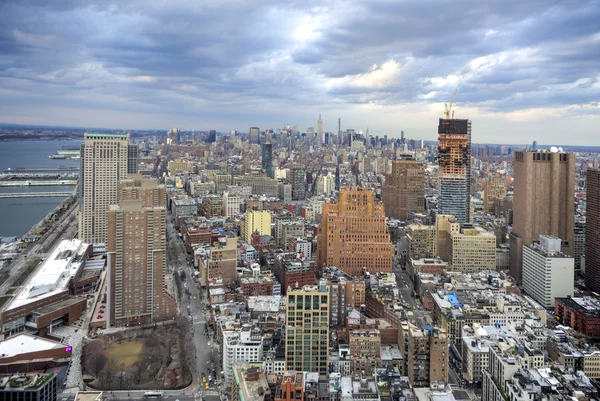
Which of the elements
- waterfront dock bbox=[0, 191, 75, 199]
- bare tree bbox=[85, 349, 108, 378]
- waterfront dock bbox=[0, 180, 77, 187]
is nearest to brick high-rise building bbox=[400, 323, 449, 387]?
bare tree bbox=[85, 349, 108, 378]

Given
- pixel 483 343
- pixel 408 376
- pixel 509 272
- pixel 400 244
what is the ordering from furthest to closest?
pixel 400 244 → pixel 509 272 → pixel 483 343 → pixel 408 376

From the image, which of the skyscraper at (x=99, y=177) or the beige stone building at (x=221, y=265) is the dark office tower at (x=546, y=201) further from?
the skyscraper at (x=99, y=177)

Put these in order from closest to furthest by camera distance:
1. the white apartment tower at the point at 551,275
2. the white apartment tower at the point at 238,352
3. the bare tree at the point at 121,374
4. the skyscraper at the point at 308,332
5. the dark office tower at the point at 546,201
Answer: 1. the bare tree at the point at 121,374
2. the skyscraper at the point at 308,332
3. the white apartment tower at the point at 238,352
4. the white apartment tower at the point at 551,275
5. the dark office tower at the point at 546,201

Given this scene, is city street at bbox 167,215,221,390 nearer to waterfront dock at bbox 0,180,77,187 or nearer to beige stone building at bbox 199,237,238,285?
beige stone building at bbox 199,237,238,285

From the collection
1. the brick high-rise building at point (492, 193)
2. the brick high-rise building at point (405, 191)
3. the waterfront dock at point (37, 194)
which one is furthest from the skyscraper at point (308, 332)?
the waterfront dock at point (37, 194)

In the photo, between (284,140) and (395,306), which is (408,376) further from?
(284,140)

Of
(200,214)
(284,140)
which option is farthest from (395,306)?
(284,140)
